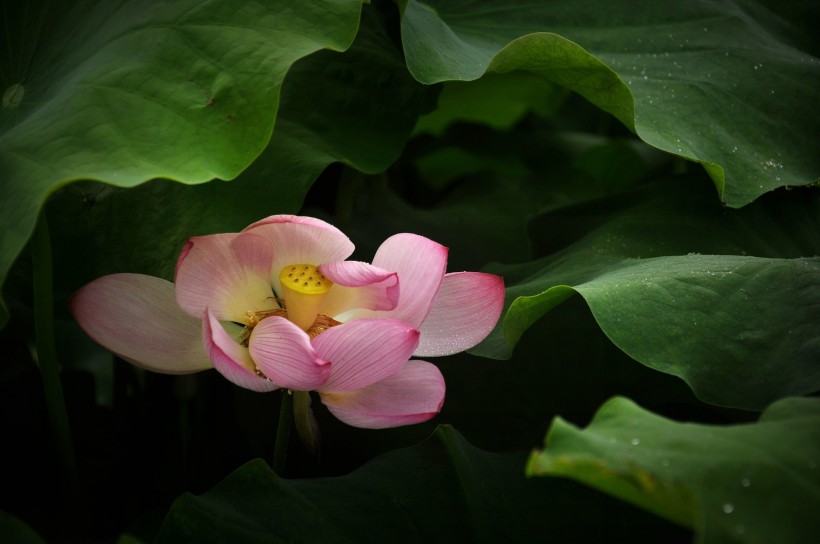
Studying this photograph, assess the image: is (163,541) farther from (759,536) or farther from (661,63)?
(661,63)

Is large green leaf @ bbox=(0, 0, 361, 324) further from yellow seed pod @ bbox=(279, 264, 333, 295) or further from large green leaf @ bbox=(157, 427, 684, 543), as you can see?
large green leaf @ bbox=(157, 427, 684, 543)

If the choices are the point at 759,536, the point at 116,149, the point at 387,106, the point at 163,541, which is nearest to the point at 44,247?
the point at 116,149

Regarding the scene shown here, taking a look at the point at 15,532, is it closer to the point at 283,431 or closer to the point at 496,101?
the point at 283,431

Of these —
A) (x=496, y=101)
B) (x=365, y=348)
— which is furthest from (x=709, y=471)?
(x=496, y=101)

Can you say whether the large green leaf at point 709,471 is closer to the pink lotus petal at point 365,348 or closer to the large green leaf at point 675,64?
the pink lotus petal at point 365,348

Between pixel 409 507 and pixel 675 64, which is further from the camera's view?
pixel 675 64

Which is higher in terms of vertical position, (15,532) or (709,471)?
(709,471)

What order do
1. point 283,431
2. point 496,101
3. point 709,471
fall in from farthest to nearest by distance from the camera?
point 496,101
point 283,431
point 709,471

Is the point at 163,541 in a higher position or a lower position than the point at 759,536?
lower

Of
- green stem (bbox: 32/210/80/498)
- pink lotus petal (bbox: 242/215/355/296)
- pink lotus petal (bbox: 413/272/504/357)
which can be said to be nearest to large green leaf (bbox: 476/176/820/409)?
pink lotus petal (bbox: 413/272/504/357)
